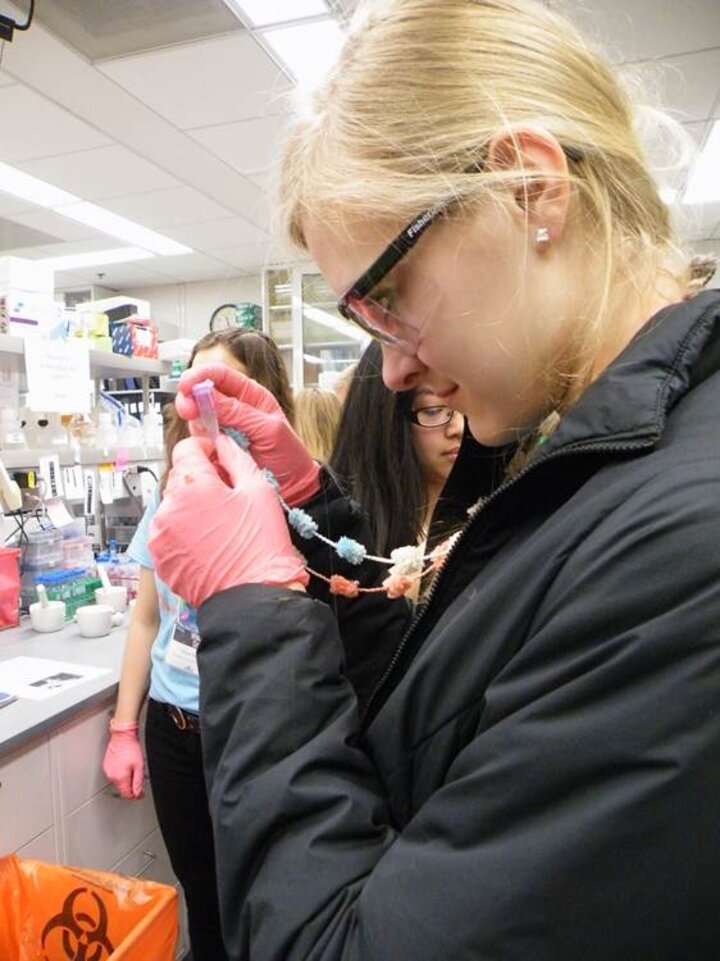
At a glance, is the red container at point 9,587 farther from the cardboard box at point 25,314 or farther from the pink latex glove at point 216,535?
the pink latex glove at point 216,535

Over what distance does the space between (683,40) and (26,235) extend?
413 centimetres

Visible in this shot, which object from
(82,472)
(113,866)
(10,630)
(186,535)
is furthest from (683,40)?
(113,866)

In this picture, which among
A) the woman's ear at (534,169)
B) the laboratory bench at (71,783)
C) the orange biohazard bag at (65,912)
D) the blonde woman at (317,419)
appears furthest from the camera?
the blonde woman at (317,419)

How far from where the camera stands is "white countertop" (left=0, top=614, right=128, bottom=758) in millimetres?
1360

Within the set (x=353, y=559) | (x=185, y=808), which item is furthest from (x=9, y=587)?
(x=353, y=559)

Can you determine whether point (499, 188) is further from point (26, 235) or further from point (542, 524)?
point (26, 235)

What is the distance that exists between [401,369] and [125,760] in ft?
4.38

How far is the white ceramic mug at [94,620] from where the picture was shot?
1.97 m

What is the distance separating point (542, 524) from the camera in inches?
20.8

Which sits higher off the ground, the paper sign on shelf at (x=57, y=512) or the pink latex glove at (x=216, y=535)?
the pink latex glove at (x=216, y=535)

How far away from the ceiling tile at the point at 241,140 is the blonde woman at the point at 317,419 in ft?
7.38

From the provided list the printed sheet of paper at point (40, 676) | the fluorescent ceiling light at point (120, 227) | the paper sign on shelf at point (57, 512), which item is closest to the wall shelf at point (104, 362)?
the paper sign on shelf at point (57, 512)

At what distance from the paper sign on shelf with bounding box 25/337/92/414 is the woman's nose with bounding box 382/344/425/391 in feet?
5.40

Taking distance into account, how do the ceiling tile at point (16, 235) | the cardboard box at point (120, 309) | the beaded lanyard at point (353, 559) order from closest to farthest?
the beaded lanyard at point (353, 559), the cardboard box at point (120, 309), the ceiling tile at point (16, 235)
